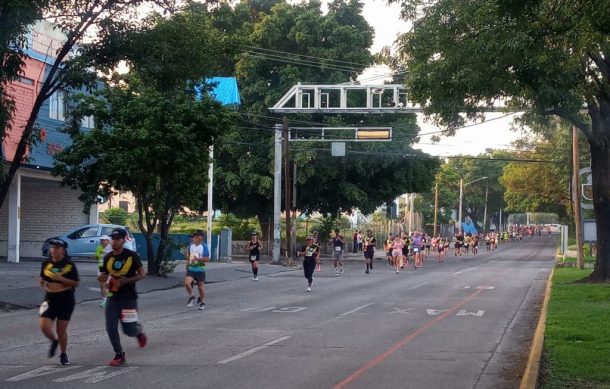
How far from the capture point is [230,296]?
23.8 meters

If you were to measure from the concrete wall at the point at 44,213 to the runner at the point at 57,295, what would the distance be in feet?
92.3

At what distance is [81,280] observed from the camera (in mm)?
25562

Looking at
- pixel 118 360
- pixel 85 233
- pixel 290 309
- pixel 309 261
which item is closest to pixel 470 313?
pixel 290 309

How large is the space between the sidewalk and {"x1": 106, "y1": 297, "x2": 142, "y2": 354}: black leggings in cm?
884

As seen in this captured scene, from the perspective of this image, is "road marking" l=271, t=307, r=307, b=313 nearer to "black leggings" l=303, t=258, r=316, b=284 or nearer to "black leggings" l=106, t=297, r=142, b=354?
"black leggings" l=303, t=258, r=316, b=284

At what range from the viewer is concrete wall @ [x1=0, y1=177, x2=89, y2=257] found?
38.8m

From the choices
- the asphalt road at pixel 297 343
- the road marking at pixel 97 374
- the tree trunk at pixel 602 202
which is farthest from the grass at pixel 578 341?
the road marking at pixel 97 374

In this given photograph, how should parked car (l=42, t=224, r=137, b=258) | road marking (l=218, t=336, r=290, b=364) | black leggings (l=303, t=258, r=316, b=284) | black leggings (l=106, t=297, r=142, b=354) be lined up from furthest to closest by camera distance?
parked car (l=42, t=224, r=137, b=258), black leggings (l=303, t=258, r=316, b=284), road marking (l=218, t=336, r=290, b=364), black leggings (l=106, t=297, r=142, b=354)

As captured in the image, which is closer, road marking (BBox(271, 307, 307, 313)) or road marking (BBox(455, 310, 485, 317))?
road marking (BBox(455, 310, 485, 317))

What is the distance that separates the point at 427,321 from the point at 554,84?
25.2ft

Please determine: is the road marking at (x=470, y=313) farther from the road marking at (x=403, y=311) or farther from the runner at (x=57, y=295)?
the runner at (x=57, y=295)

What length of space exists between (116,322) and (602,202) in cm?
2008

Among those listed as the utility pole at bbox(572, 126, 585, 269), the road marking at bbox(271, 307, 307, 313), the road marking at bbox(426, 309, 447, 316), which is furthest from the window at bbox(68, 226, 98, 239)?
the road marking at bbox(426, 309, 447, 316)

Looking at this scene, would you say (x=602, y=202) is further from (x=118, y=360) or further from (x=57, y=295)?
(x=57, y=295)
